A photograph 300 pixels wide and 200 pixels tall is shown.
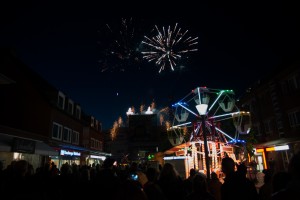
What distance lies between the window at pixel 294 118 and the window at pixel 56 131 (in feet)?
74.5

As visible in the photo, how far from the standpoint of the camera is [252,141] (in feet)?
83.5

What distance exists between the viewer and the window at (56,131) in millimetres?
22808

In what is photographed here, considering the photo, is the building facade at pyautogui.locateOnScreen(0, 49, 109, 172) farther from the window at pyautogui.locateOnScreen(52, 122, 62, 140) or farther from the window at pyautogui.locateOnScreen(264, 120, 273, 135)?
the window at pyautogui.locateOnScreen(264, 120, 273, 135)

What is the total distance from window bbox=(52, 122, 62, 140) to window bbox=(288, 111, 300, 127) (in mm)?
22709

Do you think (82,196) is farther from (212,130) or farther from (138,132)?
(138,132)

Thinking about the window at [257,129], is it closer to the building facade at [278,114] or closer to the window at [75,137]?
the building facade at [278,114]

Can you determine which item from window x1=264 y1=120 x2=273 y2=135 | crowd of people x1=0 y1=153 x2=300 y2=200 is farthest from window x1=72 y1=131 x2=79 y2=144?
window x1=264 y1=120 x2=273 y2=135

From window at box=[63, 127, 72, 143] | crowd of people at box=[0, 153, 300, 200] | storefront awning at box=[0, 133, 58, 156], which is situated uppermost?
window at box=[63, 127, 72, 143]

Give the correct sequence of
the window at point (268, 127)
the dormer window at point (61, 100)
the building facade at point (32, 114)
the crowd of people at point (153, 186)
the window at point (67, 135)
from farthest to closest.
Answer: the window at point (268, 127) < the window at point (67, 135) < the dormer window at point (61, 100) < the building facade at point (32, 114) < the crowd of people at point (153, 186)

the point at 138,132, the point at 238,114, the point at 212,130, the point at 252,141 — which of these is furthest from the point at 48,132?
the point at 138,132

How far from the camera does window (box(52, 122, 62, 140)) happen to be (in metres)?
22.8

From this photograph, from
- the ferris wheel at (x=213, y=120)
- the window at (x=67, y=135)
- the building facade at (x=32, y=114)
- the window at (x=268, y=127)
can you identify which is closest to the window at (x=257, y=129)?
the window at (x=268, y=127)

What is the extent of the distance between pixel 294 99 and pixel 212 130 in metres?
10.5

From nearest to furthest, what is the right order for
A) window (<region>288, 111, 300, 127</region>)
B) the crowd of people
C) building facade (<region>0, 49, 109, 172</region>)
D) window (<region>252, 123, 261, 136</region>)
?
the crowd of people, building facade (<region>0, 49, 109, 172</region>), window (<region>288, 111, 300, 127</region>), window (<region>252, 123, 261, 136</region>)
